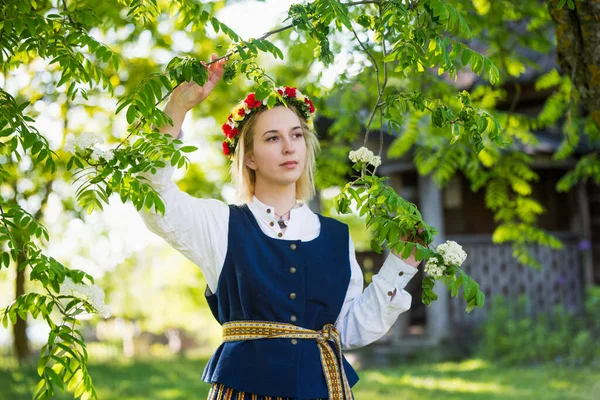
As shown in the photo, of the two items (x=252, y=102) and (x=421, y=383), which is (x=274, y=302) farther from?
(x=421, y=383)

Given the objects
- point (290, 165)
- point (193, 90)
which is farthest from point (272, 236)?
point (193, 90)

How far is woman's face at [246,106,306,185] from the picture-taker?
8.55ft

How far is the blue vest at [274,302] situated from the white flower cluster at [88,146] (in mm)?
598

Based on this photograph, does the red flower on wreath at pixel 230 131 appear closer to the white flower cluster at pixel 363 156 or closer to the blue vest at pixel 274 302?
the blue vest at pixel 274 302

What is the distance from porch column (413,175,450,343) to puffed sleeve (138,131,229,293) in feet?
22.8

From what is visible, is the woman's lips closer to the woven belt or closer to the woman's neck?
the woman's neck

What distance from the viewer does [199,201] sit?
2.51 meters

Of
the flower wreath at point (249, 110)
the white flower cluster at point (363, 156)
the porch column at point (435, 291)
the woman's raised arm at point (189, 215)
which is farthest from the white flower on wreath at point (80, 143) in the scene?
the porch column at point (435, 291)

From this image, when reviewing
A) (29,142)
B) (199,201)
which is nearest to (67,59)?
(29,142)

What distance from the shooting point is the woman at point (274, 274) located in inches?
94.7

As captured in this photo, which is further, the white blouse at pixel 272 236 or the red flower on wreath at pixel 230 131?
the red flower on wreath at pixel 230 131

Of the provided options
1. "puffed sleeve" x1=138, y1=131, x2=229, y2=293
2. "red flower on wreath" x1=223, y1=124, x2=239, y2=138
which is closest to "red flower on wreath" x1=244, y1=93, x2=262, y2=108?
"red flower on wreath" x1=223, y1=124, x2=239, y2=138

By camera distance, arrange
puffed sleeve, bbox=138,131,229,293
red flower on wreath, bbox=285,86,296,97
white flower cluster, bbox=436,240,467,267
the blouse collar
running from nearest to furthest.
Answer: white flower cluster, bbox=436,240,467,267 < puffed sleeve, bbox=138,131,229,293 < the blouse collar < red flower on wreath, bbox=285,86,296,97

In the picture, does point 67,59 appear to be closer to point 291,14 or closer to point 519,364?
point 291,14
